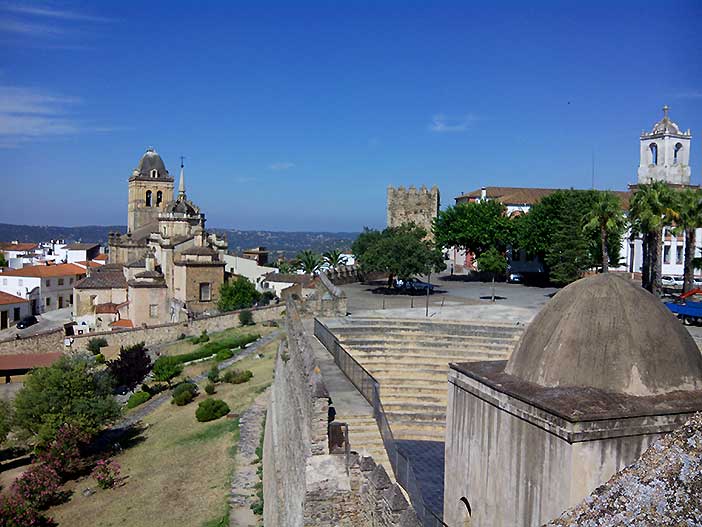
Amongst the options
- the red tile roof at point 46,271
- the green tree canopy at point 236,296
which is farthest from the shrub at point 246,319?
the red tile roof at point 46,271

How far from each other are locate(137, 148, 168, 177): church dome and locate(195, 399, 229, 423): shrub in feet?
199

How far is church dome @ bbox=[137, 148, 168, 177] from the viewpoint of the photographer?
8075 cm

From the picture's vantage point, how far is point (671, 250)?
158 ft

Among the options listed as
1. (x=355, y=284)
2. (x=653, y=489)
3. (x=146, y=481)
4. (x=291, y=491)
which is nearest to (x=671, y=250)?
(x=355, y=284)

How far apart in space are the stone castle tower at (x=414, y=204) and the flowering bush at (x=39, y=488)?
155 feet

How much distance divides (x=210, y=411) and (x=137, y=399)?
845cm

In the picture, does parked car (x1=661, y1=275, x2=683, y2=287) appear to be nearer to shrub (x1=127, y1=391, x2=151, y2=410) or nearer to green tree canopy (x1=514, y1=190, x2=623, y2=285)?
green tree canopy (x1=514, y1=190, x2=623, y2=285)

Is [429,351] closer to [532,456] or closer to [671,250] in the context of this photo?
[532,456]

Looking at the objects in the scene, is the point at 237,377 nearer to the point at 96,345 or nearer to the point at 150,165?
the point at 96,345

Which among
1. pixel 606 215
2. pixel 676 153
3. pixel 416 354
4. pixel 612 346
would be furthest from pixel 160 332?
pixel 676 153

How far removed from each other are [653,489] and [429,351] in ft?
58.5

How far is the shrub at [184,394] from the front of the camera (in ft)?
95.1

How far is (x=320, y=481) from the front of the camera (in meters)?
8.63

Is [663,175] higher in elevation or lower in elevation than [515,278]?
higher
